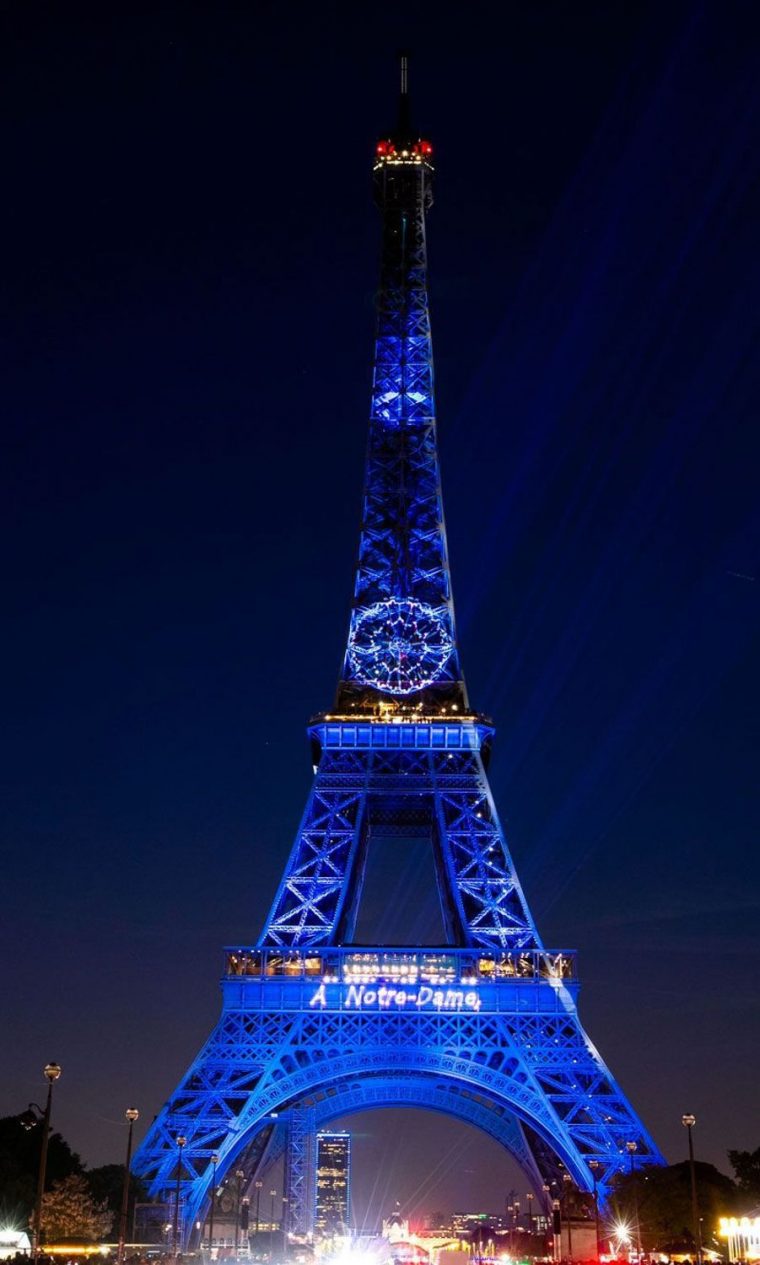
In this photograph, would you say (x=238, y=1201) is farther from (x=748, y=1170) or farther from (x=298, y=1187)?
(x=298, y=1187)

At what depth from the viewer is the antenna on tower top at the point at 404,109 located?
4405 inches

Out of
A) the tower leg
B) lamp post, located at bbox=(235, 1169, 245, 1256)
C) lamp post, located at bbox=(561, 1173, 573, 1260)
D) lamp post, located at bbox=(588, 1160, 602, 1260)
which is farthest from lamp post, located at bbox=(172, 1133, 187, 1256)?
the tower leg

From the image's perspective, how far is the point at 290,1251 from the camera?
117875 mm

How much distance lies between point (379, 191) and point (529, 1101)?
71.1 meters

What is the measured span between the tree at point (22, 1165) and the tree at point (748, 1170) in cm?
3731

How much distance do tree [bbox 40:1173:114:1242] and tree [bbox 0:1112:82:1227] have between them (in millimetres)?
1351

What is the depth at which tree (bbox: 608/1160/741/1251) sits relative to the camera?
218ft

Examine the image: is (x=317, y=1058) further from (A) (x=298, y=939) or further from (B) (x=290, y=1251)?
(B) (x=290, y=1251)

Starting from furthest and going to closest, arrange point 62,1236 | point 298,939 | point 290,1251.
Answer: point 290,1251 → point 298,939 → point 62,1236

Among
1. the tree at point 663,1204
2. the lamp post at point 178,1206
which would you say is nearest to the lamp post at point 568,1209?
the tree at point 663,1204

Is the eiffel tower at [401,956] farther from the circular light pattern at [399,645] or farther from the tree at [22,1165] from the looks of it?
the tree at [22,1165]

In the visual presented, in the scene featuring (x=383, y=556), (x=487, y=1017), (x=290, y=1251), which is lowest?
(x=290, y=1251)

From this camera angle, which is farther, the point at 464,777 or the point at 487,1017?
the point at 464,777

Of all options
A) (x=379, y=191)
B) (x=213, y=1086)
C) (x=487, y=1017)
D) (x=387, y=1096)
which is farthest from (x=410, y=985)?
(x=379, y=191)
